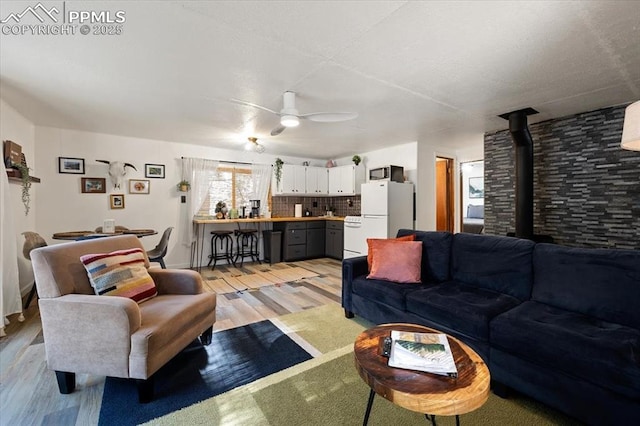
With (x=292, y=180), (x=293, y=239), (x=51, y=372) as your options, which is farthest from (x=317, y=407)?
(x=292, y=180)

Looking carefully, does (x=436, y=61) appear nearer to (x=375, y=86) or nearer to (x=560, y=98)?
(x=375, y=86)

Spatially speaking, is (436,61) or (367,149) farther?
(367,149)

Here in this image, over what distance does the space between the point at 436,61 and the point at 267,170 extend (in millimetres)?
4388

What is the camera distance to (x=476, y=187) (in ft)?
29.2

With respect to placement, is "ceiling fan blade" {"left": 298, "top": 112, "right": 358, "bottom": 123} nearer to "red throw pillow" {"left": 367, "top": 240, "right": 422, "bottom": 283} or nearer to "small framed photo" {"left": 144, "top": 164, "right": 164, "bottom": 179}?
"red throw pillow" {"left": 367, "top": 240, "right": 422, "bottom": 283}

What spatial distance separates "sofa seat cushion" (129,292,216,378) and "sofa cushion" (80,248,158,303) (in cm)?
12

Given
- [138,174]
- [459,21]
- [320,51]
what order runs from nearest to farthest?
[459,21] → [320,51] → [138,174]

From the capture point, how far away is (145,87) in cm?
275

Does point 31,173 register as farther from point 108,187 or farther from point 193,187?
point 193,187

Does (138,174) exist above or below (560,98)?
below

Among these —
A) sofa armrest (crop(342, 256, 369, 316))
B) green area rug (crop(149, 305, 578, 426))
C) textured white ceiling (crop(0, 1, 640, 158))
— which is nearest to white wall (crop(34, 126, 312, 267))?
textured white ceiling (crop(0, 1, 640, 158))

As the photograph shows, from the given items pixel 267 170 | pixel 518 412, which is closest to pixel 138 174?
pixel 267 170

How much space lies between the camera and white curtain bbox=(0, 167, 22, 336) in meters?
2.65

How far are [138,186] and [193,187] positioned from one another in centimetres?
89
